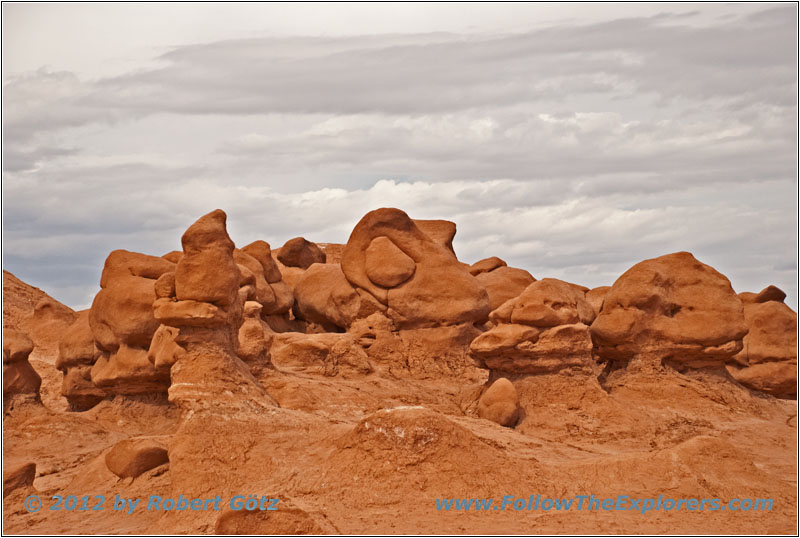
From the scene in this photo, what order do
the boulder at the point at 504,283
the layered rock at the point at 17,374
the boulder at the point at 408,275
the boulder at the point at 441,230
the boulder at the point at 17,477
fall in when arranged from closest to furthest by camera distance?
the boulder at the point at 17,477, the layered rock at the point at 17,374, the boulder at the point at 408,275, the boulder at the point at 441,230, the boulder at the point at 504,283

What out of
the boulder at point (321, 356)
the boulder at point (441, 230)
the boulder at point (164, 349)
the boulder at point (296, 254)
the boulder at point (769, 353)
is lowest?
the boulder at point (769, 353)

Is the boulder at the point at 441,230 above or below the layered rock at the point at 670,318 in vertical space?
above

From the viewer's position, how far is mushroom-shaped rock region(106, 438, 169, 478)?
1188cm

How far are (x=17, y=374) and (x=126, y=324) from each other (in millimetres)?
1733

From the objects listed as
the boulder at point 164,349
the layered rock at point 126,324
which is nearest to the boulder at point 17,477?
the boulder at point 164,349

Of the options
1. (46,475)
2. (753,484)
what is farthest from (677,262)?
(46,475)

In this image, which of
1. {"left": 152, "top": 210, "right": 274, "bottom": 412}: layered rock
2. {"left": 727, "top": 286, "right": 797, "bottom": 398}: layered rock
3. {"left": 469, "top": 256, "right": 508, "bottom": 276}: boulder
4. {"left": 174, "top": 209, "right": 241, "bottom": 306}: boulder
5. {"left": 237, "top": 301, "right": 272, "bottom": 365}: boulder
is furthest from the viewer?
{"left": 469, "top": 256, "right": 508, "bottom": 276}: boulder

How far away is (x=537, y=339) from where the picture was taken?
15.4 m

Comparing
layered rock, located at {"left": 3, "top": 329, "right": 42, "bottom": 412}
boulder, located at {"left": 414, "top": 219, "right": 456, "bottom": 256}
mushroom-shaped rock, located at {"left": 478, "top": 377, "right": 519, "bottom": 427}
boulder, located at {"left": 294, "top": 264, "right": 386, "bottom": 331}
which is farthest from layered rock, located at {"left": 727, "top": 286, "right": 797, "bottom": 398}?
layered rock, located at {"left": 3, "top": 329, "right": 42, "bottom": 412}

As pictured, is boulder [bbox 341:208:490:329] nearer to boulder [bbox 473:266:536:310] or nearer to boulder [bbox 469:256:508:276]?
boulder [bbox 473:266:536:310]

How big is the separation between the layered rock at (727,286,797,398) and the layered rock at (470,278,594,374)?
5280mm

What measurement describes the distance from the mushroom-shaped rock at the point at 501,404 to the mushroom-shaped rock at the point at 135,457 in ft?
15.1

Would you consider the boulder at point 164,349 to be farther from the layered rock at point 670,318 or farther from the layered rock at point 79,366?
the layered rock at point 670,318

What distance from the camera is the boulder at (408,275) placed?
18328mm
